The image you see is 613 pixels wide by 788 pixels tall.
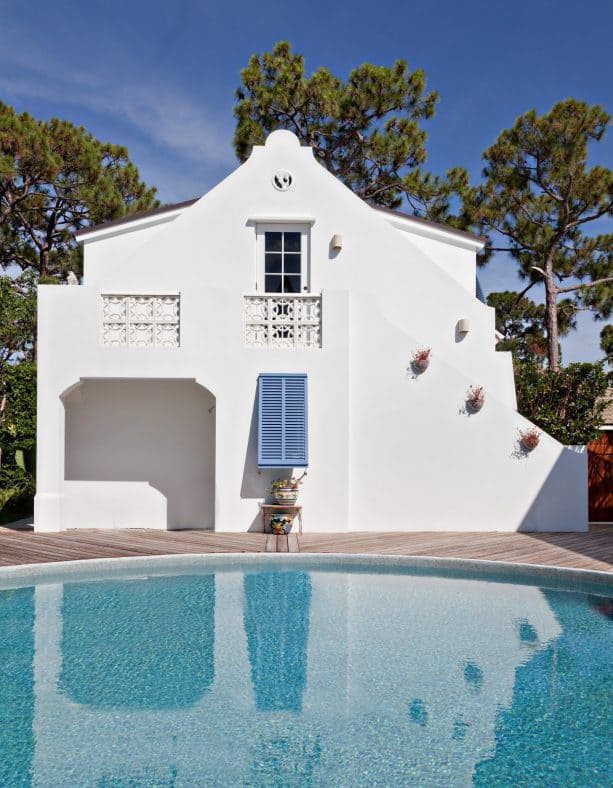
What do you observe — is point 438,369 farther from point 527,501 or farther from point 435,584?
point 435,584

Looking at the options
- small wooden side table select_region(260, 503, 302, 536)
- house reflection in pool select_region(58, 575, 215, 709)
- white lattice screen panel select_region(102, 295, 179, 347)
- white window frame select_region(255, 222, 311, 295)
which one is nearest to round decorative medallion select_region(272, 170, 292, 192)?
white window frame select_region(255, 222, 311, 295)

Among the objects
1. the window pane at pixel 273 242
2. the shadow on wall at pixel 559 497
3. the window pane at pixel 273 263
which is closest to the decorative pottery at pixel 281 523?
the shadow on wall at pixel 559 497

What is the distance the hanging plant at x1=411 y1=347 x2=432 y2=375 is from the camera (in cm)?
1382

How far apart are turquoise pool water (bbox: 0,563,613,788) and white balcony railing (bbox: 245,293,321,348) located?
5790mm

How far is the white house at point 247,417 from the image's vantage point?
528 inches

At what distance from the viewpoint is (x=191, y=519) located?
47.1ft

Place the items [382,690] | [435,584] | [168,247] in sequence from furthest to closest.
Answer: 1. [168,247]
2. [435,584]
3. [382,690]

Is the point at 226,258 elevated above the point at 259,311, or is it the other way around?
the point at 226,258

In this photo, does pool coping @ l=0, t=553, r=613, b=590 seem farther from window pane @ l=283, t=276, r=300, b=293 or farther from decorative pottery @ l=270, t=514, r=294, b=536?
window pane @ l=283, t=276, r=300, b=293

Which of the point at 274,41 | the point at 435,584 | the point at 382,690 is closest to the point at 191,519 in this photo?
the point at 435,584

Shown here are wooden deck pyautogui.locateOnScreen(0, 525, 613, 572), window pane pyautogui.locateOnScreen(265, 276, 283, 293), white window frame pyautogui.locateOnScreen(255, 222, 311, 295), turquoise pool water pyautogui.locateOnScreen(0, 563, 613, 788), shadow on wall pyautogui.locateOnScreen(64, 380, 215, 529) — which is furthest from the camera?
window pane pyautogui.locateOnScreen(265, 276, 283, 293)

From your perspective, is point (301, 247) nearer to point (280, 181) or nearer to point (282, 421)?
point (280, 181)

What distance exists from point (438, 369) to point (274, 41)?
2039 cm

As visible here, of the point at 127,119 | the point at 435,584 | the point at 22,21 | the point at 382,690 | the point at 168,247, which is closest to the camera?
the point at 382,690
